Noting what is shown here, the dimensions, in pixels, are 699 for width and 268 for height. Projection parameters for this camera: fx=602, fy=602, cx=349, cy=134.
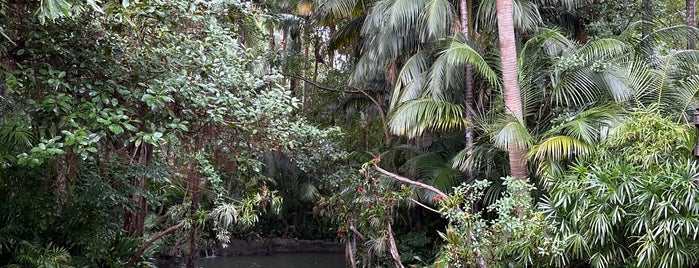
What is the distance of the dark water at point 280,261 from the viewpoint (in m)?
14.7

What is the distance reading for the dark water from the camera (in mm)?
14688

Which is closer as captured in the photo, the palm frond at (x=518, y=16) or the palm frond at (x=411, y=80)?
the palm frond at (x=518, y=16)

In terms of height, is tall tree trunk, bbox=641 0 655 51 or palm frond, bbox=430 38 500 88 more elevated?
tall tree trunk, bbox=641 0 655 51

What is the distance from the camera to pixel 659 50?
8.62 metres

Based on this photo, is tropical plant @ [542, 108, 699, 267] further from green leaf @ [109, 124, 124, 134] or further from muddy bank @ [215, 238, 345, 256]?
muddy bank @ [215, 238, 345, 256]

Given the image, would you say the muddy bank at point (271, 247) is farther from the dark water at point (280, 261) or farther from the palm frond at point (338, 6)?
the palm frond at point (338, 6)

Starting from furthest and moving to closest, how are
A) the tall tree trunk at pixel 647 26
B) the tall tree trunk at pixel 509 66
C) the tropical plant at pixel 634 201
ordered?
the tall tree trunk at pixel 647 26
the tall tree trunk at pixel 509 66
the tropical plant at pixel 634 201

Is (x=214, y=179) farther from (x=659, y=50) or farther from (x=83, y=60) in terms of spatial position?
(x=659, y=50)

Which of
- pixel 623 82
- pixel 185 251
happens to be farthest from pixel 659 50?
pixel 185 251

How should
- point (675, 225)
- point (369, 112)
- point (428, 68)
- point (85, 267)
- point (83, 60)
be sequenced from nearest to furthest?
point (83, 60), point (675, 225), point (85, 267), point (428, 68), point (369, 112)

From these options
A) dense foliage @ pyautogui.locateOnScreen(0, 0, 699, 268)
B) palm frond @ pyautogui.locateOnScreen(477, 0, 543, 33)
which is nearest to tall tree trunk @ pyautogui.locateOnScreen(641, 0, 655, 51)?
dense foliage @ pyautogui.locateOnScreen(0, 0, 699, 268)

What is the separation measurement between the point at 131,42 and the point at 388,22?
4.66 metres

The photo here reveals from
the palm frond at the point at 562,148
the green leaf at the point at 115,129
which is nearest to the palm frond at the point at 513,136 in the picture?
the palm frond at the point at 562,148

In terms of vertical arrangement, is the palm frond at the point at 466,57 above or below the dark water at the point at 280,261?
above
